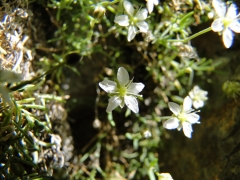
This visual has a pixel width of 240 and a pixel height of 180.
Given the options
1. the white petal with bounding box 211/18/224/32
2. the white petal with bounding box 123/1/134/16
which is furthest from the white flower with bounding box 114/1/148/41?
the white petal with bounding box 211/18/224/32

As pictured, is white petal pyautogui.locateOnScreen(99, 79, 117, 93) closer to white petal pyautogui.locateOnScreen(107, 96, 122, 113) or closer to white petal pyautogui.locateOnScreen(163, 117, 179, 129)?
white petal pyautogui.locateOnScreen(107, 96, 122, 113)

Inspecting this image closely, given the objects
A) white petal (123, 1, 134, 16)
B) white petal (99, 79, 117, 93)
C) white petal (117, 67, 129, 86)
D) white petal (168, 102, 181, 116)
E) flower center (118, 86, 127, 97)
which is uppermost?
white petal (123, 1, 134, 16)

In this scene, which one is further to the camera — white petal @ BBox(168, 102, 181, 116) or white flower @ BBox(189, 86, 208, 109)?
white flower @ BBox(189, 86, 208, 109)

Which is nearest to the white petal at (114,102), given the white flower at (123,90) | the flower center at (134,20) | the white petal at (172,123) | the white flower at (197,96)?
the white flower at (123,90)

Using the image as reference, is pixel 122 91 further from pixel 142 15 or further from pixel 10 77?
pixel 10 77

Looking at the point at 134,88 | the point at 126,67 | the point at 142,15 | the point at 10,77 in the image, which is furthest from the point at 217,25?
the point at 10,77

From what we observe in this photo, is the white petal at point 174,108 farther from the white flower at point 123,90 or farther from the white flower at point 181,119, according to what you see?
the white flower at point 123,90

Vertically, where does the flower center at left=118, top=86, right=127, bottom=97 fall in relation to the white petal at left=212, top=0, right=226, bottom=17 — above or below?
below
